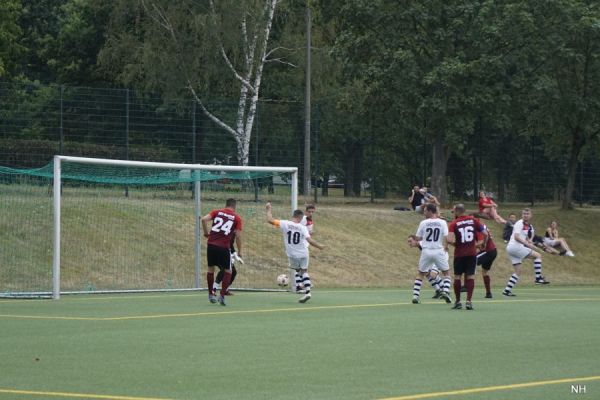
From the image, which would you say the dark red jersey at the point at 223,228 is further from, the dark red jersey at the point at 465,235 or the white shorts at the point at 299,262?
the dark red jersey at the point at 465,235

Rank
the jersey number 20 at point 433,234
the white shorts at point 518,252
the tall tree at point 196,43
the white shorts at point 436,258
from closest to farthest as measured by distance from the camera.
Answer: the jersey number 20 at point 433,234
the white shorts at point 436,258
the white shorts at point 518,252
the tall tree at point 196,43

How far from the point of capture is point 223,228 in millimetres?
22000

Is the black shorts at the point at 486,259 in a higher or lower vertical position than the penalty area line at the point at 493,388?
higher

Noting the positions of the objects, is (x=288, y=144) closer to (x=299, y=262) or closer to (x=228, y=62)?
(x=228, y=62)

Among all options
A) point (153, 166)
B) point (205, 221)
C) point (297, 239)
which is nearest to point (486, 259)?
point (297, 239)

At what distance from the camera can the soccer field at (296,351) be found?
11.4 meters

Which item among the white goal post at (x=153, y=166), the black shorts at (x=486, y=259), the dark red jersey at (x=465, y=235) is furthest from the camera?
the black shorts at (x=486, y=259)

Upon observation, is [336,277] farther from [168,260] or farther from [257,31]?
[257,31]

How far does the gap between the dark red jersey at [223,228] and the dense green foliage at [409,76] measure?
54.7 feet

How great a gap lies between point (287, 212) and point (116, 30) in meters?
19.9

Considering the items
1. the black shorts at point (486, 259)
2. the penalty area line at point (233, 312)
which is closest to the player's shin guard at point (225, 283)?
the penalty area line at point (233, 312)

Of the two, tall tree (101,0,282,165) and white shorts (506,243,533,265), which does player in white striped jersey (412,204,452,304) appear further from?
tall tree (101,0,282,165)

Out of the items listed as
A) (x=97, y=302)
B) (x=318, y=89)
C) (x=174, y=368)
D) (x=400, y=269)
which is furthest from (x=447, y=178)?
(x=174, y=368)

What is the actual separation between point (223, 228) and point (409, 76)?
22.5 m
